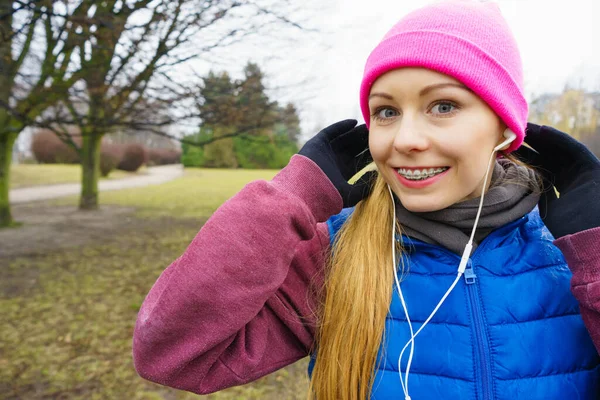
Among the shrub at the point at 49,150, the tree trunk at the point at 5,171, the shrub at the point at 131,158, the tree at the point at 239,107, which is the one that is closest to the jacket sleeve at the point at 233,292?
the tree at the point at 239,107

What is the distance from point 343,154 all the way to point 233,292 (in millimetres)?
619

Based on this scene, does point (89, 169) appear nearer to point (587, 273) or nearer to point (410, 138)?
point (410, 138)

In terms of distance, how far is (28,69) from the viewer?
664 cm

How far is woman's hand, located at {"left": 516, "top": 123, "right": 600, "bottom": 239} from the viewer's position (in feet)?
3.89

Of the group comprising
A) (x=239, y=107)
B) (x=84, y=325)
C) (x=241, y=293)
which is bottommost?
(x=84, y=325)

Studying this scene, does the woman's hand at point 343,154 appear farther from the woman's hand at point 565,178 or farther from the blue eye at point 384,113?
the woman's hand at point 565,178

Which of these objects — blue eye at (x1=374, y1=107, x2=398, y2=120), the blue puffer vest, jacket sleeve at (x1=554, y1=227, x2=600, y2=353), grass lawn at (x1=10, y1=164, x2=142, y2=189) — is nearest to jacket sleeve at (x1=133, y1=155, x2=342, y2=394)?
blue eye at (x1=374, y1=107, x2=398, y2=120)

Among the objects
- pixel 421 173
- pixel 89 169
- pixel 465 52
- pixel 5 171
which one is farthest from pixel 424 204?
pixel 89 169

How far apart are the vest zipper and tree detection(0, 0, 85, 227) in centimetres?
359

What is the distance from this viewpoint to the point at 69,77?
6.91m

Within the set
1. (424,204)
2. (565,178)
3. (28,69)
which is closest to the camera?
(424,204)

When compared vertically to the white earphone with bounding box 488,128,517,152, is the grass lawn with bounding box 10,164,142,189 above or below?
below

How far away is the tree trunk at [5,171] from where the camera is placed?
8.22m

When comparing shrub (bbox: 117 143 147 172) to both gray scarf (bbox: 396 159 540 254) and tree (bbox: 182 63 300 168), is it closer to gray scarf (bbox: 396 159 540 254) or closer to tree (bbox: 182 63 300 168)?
tree (bbox: 182 63 300 168)
